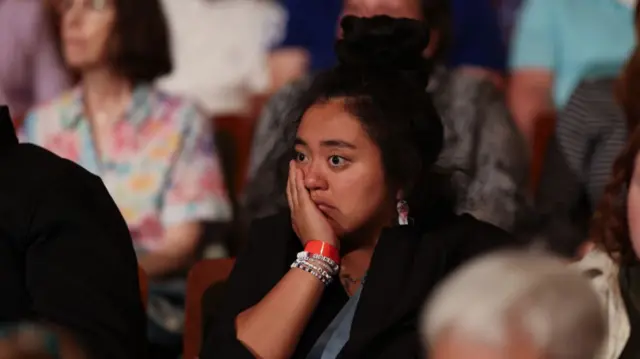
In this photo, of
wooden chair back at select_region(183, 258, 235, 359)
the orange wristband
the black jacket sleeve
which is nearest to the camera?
the black jacket sleeve

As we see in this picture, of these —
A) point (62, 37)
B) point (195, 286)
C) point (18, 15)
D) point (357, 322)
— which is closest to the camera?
point (357, 322)

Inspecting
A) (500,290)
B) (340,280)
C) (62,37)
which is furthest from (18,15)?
(500,290)

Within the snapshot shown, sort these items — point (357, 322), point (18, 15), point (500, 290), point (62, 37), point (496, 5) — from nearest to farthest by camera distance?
1. point (500, 290)
2. point (357, 322)
3. point (62, 37)
4. point (18, 15)
5. point (496, 5)

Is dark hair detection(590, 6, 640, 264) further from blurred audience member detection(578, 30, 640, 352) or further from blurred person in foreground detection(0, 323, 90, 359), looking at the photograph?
blurred person in foreground detection(0, 323, 90, 359)

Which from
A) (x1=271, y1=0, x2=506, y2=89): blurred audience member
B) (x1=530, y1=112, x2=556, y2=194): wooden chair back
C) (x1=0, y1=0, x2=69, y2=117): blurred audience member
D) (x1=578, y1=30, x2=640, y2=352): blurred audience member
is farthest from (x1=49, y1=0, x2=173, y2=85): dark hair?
(x1=578, y1=30, x2=640, y2=352): blurred audience member

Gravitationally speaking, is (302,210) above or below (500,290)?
below

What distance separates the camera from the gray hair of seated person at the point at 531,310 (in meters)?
1.16

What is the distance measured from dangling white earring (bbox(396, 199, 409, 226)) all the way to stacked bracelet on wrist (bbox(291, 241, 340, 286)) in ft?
0.34

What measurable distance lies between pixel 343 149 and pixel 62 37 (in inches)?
44.9

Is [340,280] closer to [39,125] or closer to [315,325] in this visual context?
[315,325]

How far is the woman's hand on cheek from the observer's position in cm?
167

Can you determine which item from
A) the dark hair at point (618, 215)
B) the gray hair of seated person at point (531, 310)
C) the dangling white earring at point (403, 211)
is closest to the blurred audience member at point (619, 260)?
the dark hair at point (618, 215)

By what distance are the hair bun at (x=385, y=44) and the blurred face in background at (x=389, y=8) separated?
57 cm

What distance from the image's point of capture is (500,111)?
7.98 ft
